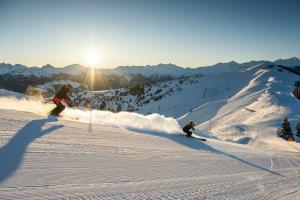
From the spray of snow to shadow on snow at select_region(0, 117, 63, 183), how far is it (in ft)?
13.2

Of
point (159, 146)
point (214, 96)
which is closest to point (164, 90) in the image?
point (214, 96)

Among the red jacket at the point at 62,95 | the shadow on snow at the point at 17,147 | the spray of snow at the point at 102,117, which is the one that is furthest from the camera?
the red jacket at the point at 62,95

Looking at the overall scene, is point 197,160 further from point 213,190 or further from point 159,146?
point 213,190

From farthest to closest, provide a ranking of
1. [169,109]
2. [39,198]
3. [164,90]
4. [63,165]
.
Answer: [164,90] → [169,109] → [63,165] → [39,198]

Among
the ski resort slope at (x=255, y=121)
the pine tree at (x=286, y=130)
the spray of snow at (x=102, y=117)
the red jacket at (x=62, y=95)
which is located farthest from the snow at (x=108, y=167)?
the pine tree at (x=286, y=130)

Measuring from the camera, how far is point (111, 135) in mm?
12414

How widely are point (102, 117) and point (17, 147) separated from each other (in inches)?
385

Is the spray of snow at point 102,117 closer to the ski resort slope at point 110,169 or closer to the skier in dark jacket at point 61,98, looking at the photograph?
the skier in dark jacket at point 61,98

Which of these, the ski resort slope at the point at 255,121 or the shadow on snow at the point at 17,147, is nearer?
the shadow on snow at the point at 17,147

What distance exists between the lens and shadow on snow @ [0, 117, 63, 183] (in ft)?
21.5

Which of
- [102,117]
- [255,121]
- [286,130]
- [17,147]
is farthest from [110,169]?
[255,121]

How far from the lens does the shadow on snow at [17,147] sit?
655 centimetres

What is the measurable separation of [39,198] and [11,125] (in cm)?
507

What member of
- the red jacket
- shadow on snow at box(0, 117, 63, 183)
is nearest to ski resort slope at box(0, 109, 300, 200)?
shadow on snow at box(0, 117, 63, 183)
